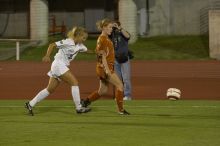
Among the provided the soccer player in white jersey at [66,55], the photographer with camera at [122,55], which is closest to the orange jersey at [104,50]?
the soccer player in white jersey at [66,55]

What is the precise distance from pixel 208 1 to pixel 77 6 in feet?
33.5

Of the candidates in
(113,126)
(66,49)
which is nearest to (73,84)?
(66,49)

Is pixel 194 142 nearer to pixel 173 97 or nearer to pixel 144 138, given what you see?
pixel 144 138

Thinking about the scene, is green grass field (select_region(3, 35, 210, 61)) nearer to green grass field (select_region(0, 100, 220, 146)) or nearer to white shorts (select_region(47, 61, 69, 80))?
green grass field (select_region(0, 100, 220, 146))

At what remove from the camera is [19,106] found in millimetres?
16562

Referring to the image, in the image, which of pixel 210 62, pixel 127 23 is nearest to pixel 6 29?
pixel 127 23

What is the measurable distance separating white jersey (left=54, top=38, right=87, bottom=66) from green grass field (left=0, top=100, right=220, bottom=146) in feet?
3.80

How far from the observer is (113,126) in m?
12.2

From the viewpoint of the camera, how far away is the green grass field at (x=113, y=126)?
1042cm

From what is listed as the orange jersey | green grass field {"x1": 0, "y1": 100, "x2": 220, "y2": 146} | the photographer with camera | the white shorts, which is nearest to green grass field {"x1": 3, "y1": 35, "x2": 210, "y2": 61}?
the photographer with camera

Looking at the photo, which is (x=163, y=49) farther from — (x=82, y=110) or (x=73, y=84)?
(x=73, y=84)

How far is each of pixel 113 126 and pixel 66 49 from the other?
8.50ft

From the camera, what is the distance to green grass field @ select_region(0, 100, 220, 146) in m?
10.4

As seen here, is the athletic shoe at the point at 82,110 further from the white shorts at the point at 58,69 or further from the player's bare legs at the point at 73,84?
the white shorts at the point at 58,69
